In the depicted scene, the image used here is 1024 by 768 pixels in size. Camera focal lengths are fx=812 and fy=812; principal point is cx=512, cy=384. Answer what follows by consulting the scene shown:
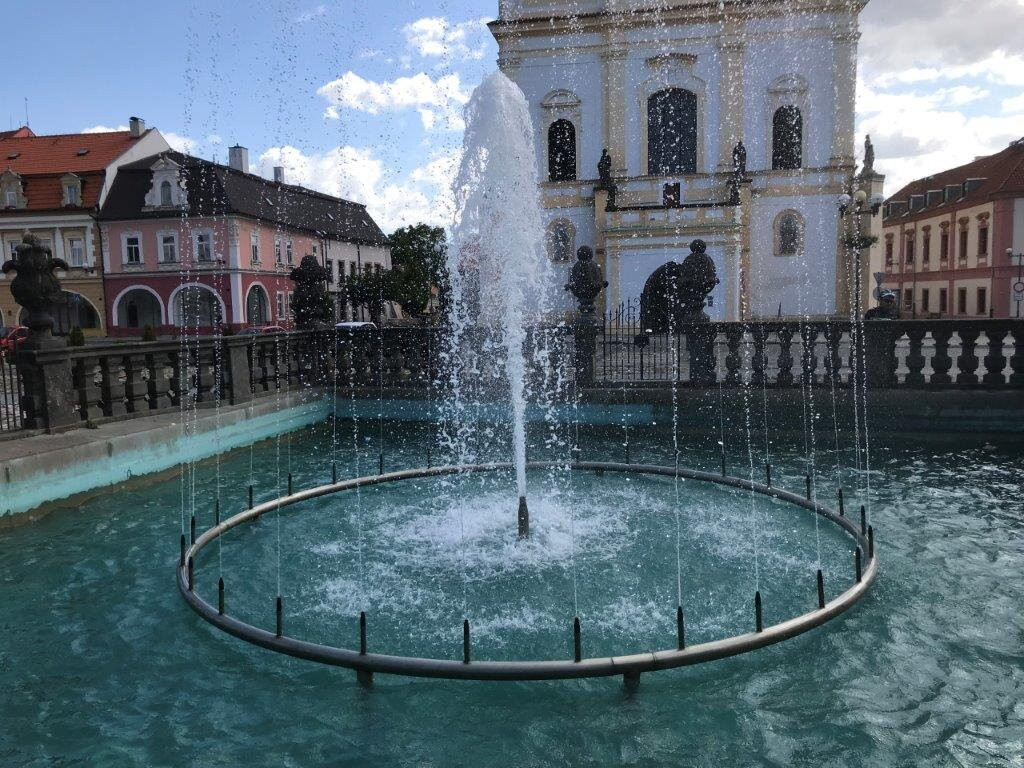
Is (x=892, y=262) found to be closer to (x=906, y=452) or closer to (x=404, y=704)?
A: (x=906, y=452)

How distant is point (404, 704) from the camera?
4320 mm

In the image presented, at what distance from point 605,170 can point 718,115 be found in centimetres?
543

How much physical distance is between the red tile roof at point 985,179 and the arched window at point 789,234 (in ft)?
60.7

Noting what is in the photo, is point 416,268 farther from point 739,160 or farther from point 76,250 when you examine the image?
point 739,160

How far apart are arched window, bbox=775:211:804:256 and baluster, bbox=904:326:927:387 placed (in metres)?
23.1

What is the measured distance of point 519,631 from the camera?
197 inches

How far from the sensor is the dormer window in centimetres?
4200

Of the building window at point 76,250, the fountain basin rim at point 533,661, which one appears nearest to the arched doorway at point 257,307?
the building window at point 76,250

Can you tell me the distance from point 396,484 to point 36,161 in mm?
44831

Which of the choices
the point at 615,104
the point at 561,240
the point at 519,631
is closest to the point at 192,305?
the point at 561,240

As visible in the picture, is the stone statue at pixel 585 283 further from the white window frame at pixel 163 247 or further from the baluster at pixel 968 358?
the white window frame at pixel 163 247

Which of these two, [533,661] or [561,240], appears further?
[561,240]

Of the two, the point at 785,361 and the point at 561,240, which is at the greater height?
the point at 561,240

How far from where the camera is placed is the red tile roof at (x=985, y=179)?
4458cm
